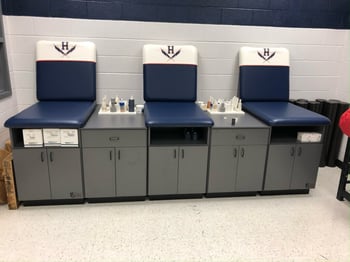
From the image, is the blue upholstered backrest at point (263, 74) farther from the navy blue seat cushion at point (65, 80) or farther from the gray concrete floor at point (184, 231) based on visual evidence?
the navy blue seat cushion at point (65, 80)

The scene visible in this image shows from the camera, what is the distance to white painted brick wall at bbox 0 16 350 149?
292 centimetres

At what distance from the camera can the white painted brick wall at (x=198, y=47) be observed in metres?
2.92

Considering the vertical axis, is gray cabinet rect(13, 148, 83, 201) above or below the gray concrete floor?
above

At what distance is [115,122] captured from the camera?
8.26 ft

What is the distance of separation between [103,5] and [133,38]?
432mm

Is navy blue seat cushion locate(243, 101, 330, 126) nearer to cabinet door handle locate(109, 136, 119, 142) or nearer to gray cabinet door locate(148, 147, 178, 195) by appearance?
gray cabinet door locate(148, 147, 178, 195)

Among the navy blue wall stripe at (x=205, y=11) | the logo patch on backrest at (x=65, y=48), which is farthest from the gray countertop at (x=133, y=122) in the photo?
the navy blue wall stripe at (x=205, y=11)

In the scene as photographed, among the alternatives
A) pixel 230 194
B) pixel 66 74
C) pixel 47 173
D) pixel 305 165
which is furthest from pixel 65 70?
pixel 305 165

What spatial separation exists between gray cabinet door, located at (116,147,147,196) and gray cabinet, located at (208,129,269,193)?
62 cm

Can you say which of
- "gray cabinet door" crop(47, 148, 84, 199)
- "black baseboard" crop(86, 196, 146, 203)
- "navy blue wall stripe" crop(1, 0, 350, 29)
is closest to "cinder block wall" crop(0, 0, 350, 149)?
"navy blue wall stripe" crop(1, 0, 350, 29)

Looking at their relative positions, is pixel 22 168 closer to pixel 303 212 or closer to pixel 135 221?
pixel 135 221

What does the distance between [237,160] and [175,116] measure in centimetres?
71

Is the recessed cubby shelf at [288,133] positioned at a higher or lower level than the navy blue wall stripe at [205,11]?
lower

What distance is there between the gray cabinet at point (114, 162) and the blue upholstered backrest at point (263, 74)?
56.0 inches
